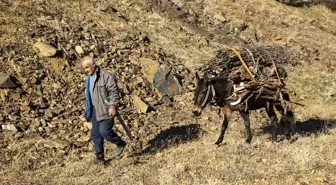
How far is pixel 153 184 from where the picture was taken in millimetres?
7910

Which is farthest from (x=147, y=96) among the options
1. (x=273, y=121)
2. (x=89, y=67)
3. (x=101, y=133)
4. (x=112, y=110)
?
(x=89, y=67)

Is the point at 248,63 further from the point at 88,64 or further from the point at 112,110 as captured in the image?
the point at 88,64

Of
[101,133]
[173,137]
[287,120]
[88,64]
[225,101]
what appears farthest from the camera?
[173,137]

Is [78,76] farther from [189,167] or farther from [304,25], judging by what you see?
[304,25]

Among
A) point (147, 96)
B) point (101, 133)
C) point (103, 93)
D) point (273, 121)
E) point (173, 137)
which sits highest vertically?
point (103, 93)

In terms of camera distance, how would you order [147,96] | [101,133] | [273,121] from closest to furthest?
[101,133]
[273,121]
[147,96]

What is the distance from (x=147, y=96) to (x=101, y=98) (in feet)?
19.6

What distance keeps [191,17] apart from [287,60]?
11.0 m

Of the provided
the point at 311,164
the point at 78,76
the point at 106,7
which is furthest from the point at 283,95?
the point at 106,7

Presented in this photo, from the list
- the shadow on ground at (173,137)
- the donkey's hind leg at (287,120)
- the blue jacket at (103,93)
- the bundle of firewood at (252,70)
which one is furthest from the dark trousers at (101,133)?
the donkey's hind leg at (287,120)

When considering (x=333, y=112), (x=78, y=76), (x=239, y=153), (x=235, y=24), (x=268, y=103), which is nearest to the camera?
(x=239, y=153)

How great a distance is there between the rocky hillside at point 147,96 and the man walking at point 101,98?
0.85 m

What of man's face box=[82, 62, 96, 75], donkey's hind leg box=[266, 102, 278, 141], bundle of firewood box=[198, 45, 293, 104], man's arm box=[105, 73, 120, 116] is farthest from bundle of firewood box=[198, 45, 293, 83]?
man's face box=[82, 62, 96, 75]

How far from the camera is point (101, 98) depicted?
895cm
